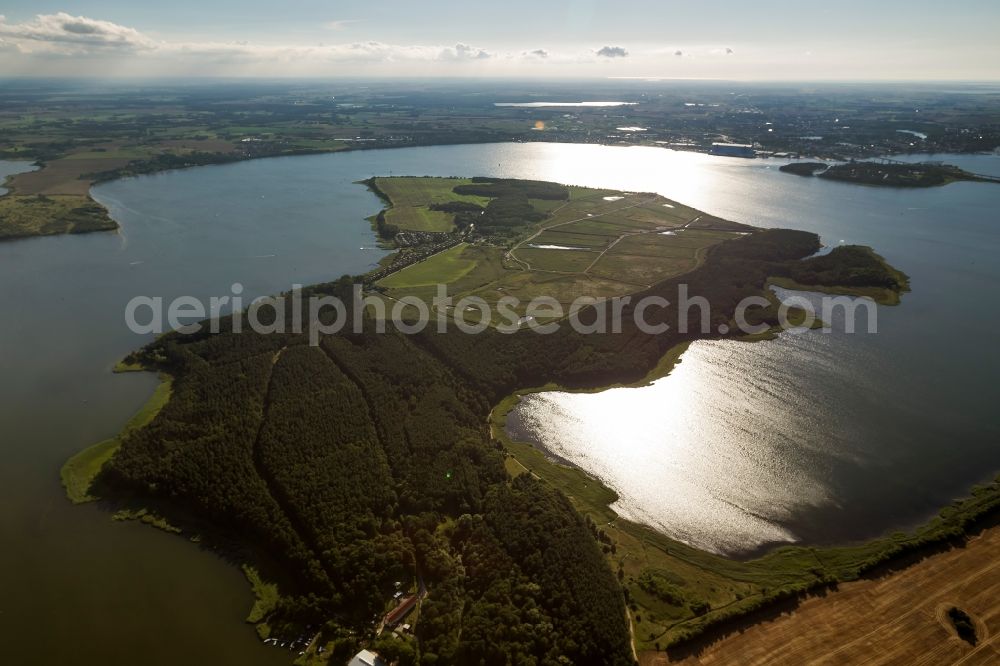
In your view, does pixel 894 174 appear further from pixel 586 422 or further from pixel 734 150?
pixel 586 422

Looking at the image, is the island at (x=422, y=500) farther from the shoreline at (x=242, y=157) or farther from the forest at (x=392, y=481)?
the shoreline at (x=242, y=157)

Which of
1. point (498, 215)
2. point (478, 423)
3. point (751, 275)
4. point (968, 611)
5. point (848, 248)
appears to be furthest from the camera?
point (498, 215)

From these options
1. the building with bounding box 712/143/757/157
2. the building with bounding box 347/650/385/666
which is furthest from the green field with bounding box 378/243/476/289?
the building with bounding box 712/143/757/157

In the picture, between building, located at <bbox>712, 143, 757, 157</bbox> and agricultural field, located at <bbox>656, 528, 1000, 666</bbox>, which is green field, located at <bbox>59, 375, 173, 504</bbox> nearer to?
agricultural field, located at <bbox>656, 528, 1000, 666</bbox>

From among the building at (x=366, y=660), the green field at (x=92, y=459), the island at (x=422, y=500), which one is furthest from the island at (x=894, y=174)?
the green field at (x=92, y=459)

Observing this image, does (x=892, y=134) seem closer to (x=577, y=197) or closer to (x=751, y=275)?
(x=577, y=197)

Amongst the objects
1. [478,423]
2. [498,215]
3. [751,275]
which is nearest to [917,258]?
[751,275]
